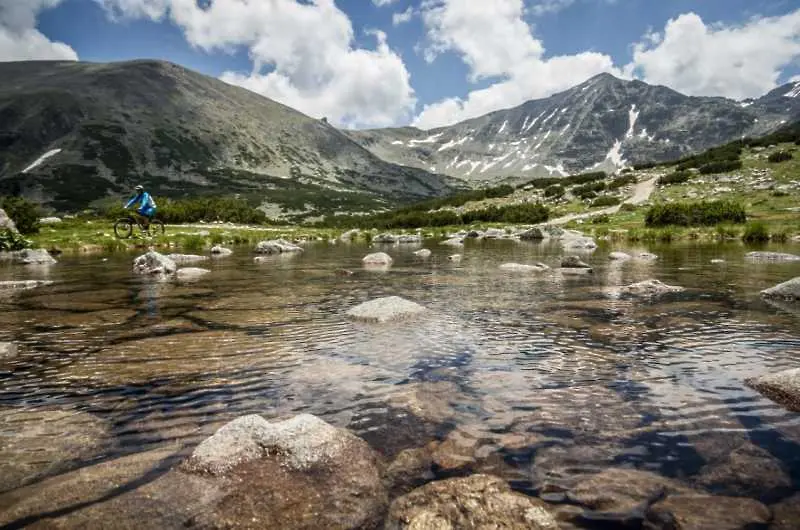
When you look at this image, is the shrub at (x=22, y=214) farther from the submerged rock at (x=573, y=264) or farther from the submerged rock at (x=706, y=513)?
the submerged rock at (x=706, y=513)

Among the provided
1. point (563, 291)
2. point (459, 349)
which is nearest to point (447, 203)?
point (563, 291)

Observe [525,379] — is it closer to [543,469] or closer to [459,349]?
[459,349]

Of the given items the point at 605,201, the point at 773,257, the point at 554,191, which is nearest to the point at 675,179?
the point at 605,201

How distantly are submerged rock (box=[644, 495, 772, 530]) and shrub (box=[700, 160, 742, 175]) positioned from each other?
345 feet

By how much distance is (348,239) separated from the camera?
73.4 meters

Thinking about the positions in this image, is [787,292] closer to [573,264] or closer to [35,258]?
[573,264]

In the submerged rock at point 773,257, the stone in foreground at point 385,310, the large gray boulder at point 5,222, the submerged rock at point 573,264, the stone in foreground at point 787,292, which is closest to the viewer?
the stone in foreground at point 385,310

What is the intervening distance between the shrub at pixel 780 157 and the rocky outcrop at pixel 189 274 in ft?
334

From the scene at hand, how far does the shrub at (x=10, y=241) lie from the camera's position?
38.8 meters

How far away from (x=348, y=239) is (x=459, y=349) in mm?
63946

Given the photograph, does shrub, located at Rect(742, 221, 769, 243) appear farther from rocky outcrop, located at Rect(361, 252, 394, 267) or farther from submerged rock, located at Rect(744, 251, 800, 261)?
rocky outcrop, located at Rect(361, 252, 394, 267)

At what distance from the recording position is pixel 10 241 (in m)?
39.1

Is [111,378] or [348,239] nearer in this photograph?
[111,378]

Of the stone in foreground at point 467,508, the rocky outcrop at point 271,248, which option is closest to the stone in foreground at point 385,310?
the stone in foreground at point 467,508
